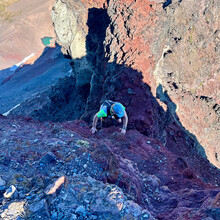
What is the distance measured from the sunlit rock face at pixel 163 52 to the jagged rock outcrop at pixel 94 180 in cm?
254

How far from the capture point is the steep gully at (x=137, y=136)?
5003 millimetres

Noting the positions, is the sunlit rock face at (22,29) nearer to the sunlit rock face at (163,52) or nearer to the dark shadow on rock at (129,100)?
the dark shadow on rock at (129,100)

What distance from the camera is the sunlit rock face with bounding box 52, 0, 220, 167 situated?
430 inches

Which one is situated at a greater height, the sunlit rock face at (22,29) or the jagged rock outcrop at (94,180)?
the sunlit rock face at (22,29)

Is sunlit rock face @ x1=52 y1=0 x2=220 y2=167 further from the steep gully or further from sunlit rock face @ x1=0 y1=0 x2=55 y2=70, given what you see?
sunlit rock face @ x1=0 y1=0 x2=55 y2=70

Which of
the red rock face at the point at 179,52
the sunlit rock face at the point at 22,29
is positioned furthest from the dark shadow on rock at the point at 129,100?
the sunlit rock face at the point at 22,29

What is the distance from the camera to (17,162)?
4.59m

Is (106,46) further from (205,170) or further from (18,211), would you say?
(18,211)

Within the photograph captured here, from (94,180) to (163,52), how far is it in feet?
32.7

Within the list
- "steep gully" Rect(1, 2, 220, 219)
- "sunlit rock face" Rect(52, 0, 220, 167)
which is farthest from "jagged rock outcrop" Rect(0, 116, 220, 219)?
"sunlit rock face" Rect(52, 0, 220, 167)

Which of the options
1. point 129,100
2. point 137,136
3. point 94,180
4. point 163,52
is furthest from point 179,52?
point 94,180

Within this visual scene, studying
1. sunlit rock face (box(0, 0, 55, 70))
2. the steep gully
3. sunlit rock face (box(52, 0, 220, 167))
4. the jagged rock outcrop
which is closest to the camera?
the jagged rock outcrop

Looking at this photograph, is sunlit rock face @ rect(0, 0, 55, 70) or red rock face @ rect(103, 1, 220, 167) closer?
red rock face @ rect(103, 1, 220, 167)

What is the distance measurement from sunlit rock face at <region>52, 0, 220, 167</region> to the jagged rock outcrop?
2.54 m
